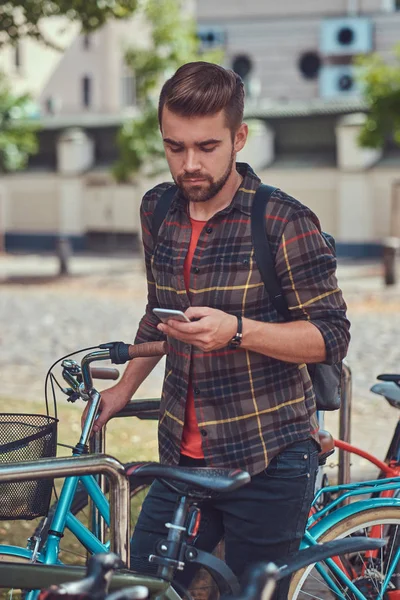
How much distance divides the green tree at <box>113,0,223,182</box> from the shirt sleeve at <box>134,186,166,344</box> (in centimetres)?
2446

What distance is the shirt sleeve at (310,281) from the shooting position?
9.93 feet

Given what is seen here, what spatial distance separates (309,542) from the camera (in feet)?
11.3

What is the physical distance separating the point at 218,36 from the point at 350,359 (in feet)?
168

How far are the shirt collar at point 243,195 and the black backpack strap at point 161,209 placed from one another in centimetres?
5

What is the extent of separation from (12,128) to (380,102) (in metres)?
9.81

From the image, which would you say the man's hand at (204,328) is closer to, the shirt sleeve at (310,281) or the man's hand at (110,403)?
the shirt sleeve at (310,281)

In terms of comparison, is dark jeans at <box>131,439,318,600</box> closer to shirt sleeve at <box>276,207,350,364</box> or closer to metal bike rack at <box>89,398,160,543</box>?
shirt sleeve at <box>276,207,350,364</box>

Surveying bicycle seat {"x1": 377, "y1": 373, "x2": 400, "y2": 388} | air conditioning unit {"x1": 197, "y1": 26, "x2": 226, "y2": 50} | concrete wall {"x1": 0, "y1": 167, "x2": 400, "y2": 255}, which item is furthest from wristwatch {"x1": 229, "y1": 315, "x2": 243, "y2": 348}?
air conditioning unit {"x1": 197, "y1": 26, "x2": 226, "y2": 50}

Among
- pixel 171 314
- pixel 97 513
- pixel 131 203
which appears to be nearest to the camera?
pixel 171 314

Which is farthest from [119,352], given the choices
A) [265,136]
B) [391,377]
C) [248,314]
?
[265,136]

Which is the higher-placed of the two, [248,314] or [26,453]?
[248,314]

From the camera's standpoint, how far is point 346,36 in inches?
2319

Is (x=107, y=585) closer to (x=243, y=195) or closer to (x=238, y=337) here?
(x=238, y=337)

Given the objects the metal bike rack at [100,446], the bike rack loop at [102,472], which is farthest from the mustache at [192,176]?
the metal bike rack at [100,446]
